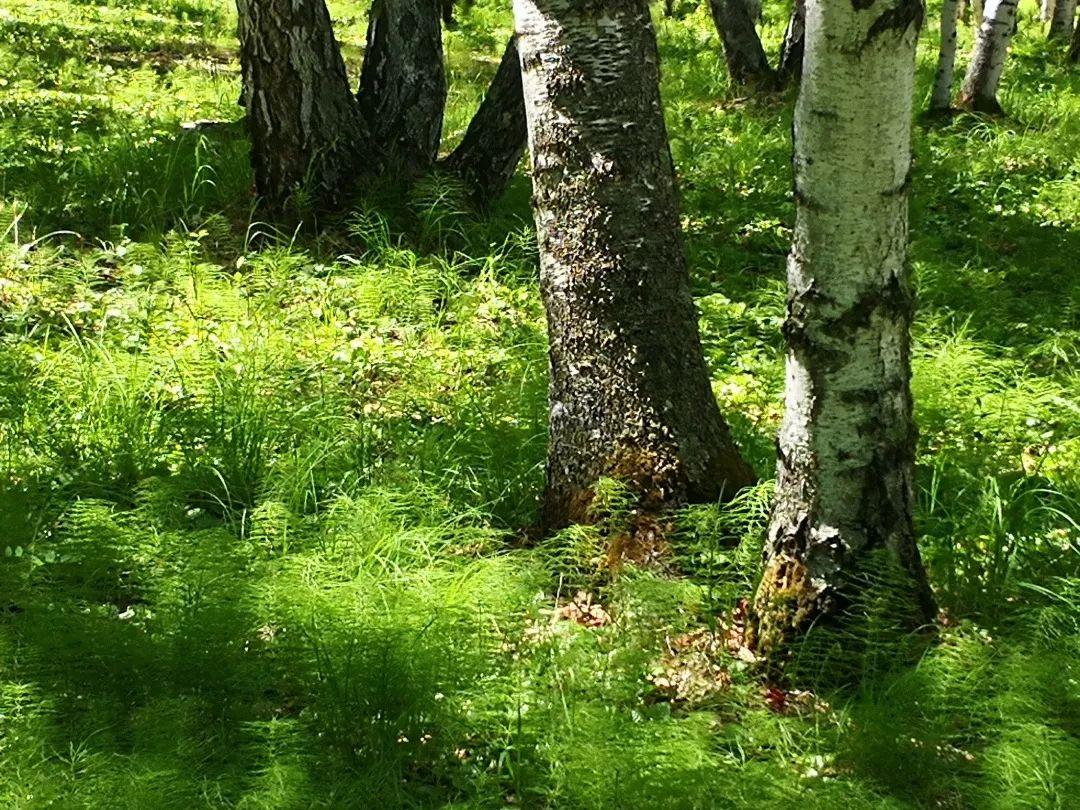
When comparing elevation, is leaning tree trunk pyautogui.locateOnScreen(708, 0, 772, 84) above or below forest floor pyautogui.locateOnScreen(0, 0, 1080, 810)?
above

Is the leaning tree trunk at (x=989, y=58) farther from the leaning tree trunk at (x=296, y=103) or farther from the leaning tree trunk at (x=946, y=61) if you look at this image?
the leaning tree trunk at (x=296, y=103)

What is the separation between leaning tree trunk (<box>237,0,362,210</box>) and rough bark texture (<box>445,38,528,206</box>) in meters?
0.68

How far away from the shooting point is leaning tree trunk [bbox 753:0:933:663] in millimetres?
2762

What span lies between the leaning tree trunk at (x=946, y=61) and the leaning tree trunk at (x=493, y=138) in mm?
4476

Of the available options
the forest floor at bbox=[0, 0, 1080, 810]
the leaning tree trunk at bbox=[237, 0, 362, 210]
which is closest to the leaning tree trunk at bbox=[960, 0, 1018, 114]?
the forest floor at bbox=[0, 0, 1080, 810]

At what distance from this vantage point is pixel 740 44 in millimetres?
11164

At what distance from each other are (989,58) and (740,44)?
2449 millimetres

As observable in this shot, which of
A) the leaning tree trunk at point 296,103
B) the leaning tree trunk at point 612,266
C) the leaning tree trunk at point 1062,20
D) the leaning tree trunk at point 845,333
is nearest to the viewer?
the leaning tree trunk at point 845,333

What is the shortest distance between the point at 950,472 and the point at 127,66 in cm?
1012

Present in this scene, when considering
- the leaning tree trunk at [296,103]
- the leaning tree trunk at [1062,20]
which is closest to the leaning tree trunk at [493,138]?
the leaning tree trunk at [296,103]

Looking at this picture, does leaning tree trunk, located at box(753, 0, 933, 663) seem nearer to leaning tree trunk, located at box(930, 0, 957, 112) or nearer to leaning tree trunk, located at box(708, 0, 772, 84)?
leaning tree trunk, located at box(930, 0, 957, 112)

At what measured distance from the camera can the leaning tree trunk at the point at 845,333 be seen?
2.76 m

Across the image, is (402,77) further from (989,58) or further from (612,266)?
(989,58)

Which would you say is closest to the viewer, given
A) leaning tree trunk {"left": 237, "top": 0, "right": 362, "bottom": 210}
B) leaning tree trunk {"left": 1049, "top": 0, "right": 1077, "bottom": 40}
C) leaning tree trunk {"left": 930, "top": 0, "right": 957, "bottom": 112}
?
leaning tree trunk {"left": 237, "top": 0, "right": 362, "bottom": 210}
